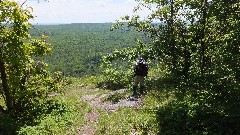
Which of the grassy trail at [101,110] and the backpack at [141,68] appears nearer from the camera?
the grassy trail at [101,110]

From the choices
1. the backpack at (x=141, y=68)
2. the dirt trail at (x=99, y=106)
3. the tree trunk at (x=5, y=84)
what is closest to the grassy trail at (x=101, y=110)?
the dirt trail at (x=99, y=106)

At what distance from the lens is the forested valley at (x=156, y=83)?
448 inches

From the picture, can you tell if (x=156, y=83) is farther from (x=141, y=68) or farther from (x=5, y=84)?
(x=5, y=84)

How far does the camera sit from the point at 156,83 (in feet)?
65.1

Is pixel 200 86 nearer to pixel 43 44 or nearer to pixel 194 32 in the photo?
pixel 194 32

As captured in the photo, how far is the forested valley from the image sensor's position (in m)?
11.4

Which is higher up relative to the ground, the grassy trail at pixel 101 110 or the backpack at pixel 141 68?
the backpack at pixel 141 68

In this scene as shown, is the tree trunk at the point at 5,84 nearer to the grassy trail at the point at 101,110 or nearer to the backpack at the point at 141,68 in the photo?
the grassy trail at the point at 101,110

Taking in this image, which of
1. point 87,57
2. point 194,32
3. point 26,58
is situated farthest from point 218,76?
point 87,57

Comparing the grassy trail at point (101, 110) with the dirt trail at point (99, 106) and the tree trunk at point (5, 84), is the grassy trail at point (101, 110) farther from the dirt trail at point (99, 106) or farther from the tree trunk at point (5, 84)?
the tree trunk at point (5, 84)

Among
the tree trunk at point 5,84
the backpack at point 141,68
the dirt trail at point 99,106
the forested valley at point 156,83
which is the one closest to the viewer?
the forested valley at point 156,83

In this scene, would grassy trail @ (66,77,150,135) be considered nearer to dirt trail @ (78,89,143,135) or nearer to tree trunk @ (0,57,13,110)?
dirt trail @ (78,89,143,135)

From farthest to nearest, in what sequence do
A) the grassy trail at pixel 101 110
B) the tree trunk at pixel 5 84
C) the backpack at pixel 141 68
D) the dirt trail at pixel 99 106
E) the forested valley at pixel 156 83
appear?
the backpack at pixel 141 68, the tree trunk at pixel 5 84, the dirt trail at pixel 99 106, the grassy trail at pixel 101 110, the forested valley at pixel 156 83

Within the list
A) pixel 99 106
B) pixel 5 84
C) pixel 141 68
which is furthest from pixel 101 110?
pixel 5 84
